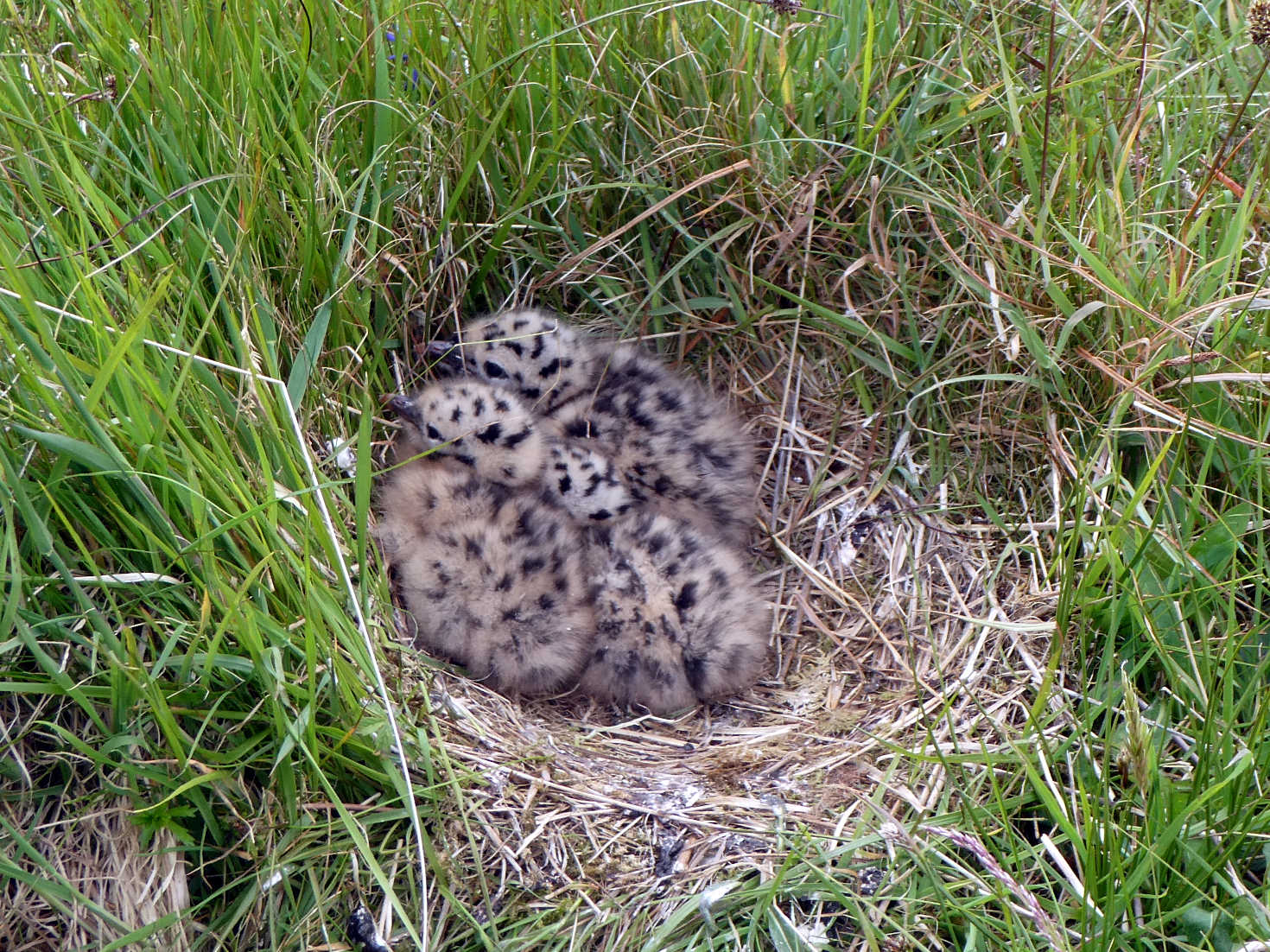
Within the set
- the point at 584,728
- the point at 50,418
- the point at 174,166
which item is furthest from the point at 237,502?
the point at 584,728

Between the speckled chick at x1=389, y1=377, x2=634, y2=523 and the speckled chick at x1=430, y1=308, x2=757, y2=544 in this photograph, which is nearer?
the speckled chick at x1=389, y1=377, x2=634, y2=523

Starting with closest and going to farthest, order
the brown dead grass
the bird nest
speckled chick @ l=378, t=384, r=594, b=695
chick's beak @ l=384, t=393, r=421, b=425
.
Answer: the brown dead grass
the bird nest
speckled chick @ l=378, t=384, r=594, b=695
chick's beak @ l=384, t=393, r=421, b=425

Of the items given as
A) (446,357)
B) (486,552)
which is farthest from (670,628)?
(446,357)

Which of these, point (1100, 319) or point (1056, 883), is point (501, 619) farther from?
point (1100, 319)

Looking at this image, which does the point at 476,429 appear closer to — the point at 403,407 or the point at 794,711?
the point at 403,407

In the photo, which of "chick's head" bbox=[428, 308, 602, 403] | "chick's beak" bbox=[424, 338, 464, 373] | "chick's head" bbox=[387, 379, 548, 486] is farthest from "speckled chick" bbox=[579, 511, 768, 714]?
"chick's beak" bbox=[424, 338, 464, 373]

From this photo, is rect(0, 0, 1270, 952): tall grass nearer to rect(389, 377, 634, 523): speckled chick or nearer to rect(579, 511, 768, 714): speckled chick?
rect(389, 377, 634, 523): speckled chick
